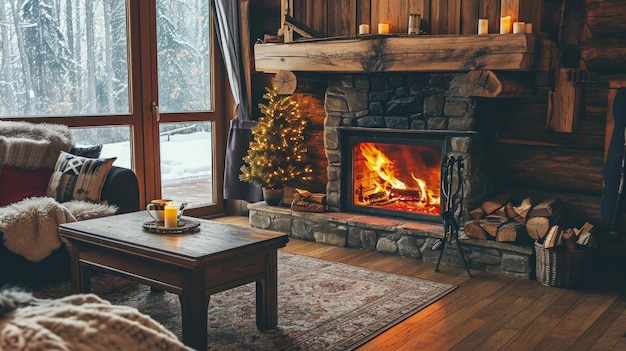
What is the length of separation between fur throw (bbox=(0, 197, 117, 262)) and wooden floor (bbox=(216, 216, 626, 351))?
188 cm

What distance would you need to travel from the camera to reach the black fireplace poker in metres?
4.41

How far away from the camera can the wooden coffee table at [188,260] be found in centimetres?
287

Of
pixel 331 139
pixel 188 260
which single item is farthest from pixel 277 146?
pixel 188 260

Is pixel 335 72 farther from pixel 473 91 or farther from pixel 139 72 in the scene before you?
pixel 139 72

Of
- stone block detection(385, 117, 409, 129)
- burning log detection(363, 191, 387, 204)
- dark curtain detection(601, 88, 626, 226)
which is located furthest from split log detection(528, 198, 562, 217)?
burning log detection(363, 191, 387, 204)

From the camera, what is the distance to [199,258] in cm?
281

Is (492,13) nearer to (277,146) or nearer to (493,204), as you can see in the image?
(493,204)

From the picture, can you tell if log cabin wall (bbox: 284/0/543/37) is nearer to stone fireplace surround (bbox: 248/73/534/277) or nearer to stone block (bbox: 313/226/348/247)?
stone fireplace surround (bbox: 248/73/534/277)

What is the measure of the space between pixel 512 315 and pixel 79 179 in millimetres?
2671

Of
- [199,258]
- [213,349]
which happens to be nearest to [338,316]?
[213,349]

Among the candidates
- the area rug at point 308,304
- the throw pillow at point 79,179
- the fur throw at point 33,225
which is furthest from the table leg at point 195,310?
the throw pillow at point 79,179

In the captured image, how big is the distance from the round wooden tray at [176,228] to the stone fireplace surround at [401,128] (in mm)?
1833

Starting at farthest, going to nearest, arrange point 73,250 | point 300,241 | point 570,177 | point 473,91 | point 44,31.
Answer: point 300,241 → point 44,31 → point 570,177 → point 473,91 → point 73,250

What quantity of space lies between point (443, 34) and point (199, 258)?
8.50ft
